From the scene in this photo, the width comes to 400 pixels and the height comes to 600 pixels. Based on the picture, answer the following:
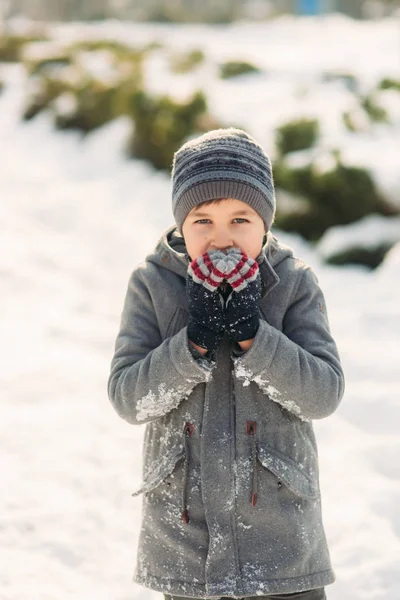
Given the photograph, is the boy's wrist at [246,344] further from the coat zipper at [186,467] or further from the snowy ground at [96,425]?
the snowy ground at [96,425]

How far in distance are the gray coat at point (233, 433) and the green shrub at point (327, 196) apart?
4.46 m

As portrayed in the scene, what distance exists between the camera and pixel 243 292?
1783 millimetres

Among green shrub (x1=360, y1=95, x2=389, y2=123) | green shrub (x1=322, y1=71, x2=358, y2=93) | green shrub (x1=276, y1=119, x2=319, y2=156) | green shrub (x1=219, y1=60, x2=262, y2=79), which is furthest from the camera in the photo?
green shrub (x1=219, y1=60, x2=262, y2=79)

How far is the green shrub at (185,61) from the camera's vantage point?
12.3m

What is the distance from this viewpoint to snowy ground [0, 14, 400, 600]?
9.29 feet

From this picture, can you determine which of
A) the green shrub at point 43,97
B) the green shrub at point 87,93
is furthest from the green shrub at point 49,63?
the green shrub at point 43,97

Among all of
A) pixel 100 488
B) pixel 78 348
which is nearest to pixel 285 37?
pixel 78 348

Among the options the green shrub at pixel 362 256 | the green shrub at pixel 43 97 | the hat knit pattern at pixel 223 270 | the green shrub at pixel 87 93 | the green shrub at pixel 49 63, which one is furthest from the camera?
the green shrub at pixel 49 63

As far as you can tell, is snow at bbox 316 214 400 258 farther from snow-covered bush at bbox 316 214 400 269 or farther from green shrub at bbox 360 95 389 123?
green shrub at bbox 360 95 389 123

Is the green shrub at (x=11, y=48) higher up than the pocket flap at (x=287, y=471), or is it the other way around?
the green shrub at (x=11, y=48)

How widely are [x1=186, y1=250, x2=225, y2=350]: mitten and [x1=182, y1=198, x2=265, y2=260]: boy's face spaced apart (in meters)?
0.07

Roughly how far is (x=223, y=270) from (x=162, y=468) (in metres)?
0.52

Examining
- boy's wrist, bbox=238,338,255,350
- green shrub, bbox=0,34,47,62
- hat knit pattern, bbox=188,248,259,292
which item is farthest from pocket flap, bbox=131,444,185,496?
green shrub, bbox=0,34,47,62

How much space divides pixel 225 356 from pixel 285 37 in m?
19.5
